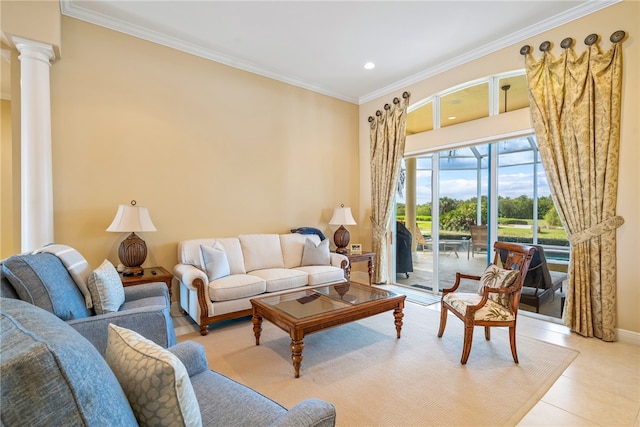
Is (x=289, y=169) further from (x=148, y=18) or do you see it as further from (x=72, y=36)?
(x=72, y=36)

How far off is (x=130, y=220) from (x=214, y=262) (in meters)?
0.93

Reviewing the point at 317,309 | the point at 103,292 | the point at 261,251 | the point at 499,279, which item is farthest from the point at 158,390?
the point at 261,251

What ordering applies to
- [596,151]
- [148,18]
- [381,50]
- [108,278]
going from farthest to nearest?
1. [381,50]
2. [148,18]
3. [596,151]
4. [108,278]

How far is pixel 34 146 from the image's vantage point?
9.27ft

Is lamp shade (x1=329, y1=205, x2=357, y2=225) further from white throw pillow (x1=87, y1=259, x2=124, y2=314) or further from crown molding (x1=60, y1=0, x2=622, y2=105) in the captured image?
white throw pillow (x1=87, y1=259, x2=124, y2=314)

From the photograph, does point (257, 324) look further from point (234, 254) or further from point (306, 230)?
point (306, 230)

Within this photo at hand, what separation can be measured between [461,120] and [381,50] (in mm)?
1457

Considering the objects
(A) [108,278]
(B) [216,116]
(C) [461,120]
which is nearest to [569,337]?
(C) [461,120]

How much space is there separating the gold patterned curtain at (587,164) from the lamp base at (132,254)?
14.5ft

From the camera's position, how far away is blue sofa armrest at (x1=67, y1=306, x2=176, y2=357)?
5.94ft

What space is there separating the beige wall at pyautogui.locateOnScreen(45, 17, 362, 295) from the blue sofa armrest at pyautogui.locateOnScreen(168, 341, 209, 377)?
246cm

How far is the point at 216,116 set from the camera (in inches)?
160

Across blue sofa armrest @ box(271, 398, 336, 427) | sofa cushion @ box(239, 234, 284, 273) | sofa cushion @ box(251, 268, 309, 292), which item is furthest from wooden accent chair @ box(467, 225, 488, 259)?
blue sofa armrest @ box(271, 398, 336, 427)

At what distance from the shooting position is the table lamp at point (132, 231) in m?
3.07
